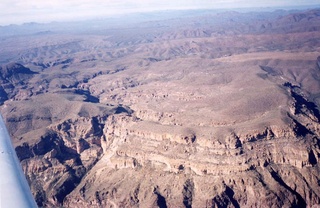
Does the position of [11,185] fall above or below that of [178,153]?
above

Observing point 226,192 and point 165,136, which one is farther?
point 165,136

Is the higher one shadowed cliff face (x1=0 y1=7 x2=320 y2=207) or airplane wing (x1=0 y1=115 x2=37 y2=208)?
airplane wing (x1=0 y1=115 x2=37 y2=208)

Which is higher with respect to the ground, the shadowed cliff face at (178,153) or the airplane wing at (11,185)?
the airplane wing at (11,185)

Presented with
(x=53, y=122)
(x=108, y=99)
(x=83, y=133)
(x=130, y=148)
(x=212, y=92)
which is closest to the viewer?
(x=130, y=148)

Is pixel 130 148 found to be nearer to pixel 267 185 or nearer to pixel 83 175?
pixel 83 175

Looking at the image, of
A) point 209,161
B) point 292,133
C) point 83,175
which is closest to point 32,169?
point 83,175

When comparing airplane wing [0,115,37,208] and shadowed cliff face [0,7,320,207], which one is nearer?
airplane wing [0,115,37,208]

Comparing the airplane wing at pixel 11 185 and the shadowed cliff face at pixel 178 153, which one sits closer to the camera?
the airplane wing at pixel 11 185

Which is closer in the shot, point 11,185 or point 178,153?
point 11,185
